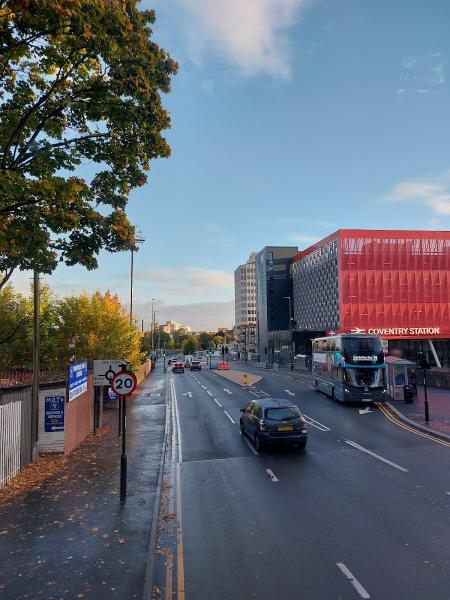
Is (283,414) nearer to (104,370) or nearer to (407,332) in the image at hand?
(104,370)

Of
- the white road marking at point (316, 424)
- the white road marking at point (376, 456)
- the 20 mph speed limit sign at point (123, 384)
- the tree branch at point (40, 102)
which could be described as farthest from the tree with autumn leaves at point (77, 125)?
the white road marking at point (316, 424)

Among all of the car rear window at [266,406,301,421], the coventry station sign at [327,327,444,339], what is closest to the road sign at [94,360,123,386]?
the car rear window at [266,406,301,421]

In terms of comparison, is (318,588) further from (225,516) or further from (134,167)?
(134,167)

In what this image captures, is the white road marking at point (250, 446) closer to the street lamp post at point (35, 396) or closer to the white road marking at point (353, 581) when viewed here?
the street lamp post at point (35, 396)

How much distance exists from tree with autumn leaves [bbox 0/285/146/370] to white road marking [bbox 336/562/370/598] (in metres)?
20.3

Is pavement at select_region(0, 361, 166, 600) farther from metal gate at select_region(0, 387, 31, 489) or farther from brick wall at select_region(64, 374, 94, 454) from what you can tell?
brick wall at select_region(64, 374, 94, 454)

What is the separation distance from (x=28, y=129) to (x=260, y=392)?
92.1ft

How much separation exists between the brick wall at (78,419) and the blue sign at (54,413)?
22 cm

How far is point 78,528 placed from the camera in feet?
29.6

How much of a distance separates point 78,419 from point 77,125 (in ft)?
35.1

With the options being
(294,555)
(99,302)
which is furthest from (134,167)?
(99,302)

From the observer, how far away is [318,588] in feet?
21.8

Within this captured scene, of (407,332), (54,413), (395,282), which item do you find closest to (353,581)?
(54,413)

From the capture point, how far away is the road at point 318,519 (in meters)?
6.82
